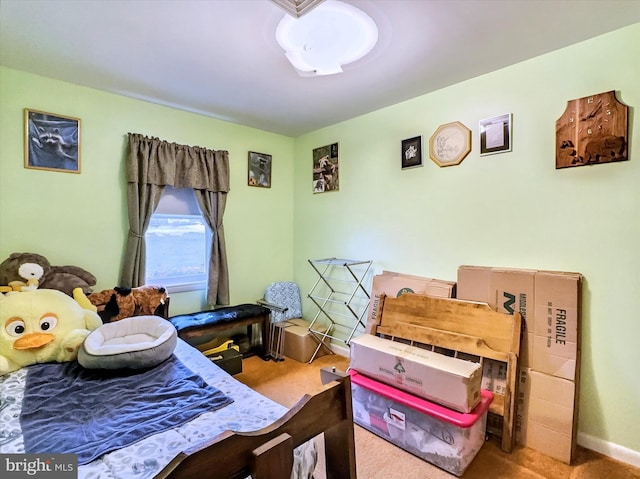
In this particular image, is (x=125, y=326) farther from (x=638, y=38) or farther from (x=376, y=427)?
(x=638, y=38)

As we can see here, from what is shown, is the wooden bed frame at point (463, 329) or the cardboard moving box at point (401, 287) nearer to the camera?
the wooden bed frame at point (463, 329)

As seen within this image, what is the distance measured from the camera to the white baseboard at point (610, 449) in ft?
5.64

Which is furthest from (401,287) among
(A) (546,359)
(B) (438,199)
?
(A) (546,359)

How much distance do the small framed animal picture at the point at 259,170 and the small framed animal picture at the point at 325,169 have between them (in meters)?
0.54

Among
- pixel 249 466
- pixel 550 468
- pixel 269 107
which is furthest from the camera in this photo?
pixel 269 107

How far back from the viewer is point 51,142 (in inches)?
90.1

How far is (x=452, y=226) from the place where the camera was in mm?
2418

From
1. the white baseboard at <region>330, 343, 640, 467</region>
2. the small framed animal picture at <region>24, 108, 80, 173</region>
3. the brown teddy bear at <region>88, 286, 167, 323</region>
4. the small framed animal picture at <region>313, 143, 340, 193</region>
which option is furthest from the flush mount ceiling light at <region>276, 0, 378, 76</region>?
the white baseboard at <region>330, 343, 640, 467</region>

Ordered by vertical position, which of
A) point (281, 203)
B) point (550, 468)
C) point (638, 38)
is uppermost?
point (638, 38)

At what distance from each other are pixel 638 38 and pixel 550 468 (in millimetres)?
2413

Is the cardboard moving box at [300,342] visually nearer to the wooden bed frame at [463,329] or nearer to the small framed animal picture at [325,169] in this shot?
the wooden bed frame at [463,329]

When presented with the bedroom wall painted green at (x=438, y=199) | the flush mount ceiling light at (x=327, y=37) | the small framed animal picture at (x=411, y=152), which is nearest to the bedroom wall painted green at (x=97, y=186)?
the bedroom wall painted green at (x=438, y=199)

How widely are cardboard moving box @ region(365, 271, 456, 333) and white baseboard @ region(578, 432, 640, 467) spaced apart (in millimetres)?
1094

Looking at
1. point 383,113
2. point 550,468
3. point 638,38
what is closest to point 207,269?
point 383,113
